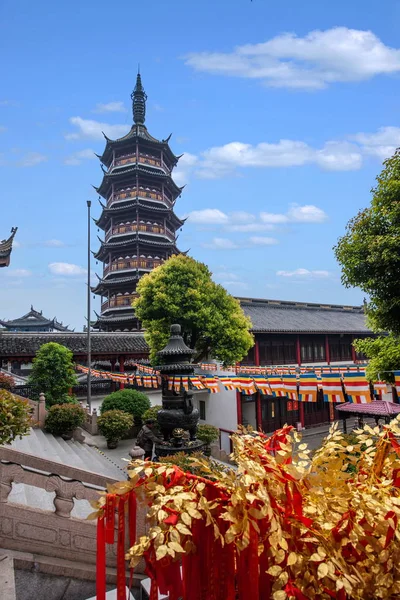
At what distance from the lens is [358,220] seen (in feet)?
33.5

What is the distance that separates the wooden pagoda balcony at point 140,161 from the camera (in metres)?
35.1

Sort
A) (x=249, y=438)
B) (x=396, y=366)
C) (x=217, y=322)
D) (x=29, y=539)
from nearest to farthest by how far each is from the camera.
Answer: (x=249, y=438), (x=29, y=539), (x=396, y=366), (x=217, y=322)

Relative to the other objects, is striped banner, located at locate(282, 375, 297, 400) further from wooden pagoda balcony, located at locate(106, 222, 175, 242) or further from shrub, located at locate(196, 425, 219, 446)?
wooden pagoda balcony, located at locate(106, 222, 175, 242)

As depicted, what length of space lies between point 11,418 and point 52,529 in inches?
77.4

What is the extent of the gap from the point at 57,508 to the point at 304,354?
2544cm

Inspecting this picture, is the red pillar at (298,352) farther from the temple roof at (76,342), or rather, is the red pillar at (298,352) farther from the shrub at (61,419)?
the shrub at (61,419)

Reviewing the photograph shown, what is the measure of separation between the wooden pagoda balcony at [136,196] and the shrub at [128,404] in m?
21.0

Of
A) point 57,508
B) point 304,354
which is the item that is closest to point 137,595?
point 57,508

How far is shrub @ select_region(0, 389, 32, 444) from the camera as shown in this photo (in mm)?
6059

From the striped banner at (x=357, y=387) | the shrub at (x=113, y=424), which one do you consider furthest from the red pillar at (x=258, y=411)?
the striped banner at (x=357, y=387)

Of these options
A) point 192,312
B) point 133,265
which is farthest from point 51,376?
point 133,265

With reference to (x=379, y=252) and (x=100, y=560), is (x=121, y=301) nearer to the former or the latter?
(x=379, y=252)

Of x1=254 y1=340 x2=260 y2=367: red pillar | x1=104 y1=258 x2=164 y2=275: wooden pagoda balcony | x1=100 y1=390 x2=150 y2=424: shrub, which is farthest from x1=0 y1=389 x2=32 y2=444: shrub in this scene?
x1=104 y1=258 x2=164 y2=275: wooden pagoda balcony

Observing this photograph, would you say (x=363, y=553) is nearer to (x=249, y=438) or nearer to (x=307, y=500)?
(x=307, y=500)
